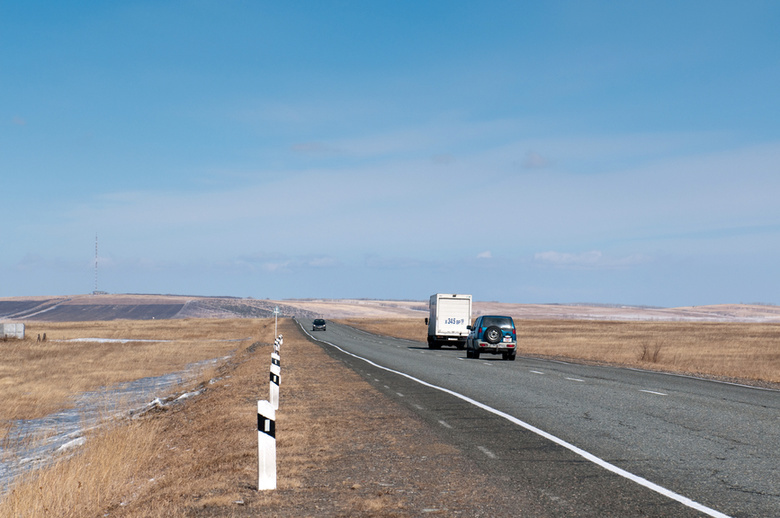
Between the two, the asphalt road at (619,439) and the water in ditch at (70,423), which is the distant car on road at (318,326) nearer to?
the water in ditch at (70,423)

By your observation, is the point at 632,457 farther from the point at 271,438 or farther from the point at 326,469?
the point at 271,438

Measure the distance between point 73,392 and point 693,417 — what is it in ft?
62.3

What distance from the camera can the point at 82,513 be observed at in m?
6.62

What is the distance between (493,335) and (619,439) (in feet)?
61.6

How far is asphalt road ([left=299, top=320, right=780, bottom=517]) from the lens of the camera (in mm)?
6117

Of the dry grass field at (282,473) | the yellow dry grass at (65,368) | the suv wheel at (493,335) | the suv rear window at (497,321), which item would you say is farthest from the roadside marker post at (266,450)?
the suv rear window at (497,321)

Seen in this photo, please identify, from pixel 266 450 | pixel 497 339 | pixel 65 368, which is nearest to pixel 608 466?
pixel 266 450

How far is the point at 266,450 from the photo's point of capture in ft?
21.6

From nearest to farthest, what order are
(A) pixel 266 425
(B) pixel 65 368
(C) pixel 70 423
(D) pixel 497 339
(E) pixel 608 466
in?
(A) pixel 266 425 → (E) pixel 608 466 → (C) pixel 70 423 → (D) pixel 497 339 → (B) pixel 65 368

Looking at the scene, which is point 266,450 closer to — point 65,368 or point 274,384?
point 274,384

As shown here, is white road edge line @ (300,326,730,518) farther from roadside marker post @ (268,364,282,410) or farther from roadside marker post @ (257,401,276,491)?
roadside marker post @ (268,364,282,410)

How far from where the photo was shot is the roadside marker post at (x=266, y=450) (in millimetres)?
6543

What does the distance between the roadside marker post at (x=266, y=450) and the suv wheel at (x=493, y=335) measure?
21.8m

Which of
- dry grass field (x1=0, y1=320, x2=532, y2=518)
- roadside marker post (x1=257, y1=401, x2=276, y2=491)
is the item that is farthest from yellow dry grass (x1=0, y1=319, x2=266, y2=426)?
roadside marker post (x1=257, y1=401, x2=276, y2=491)
